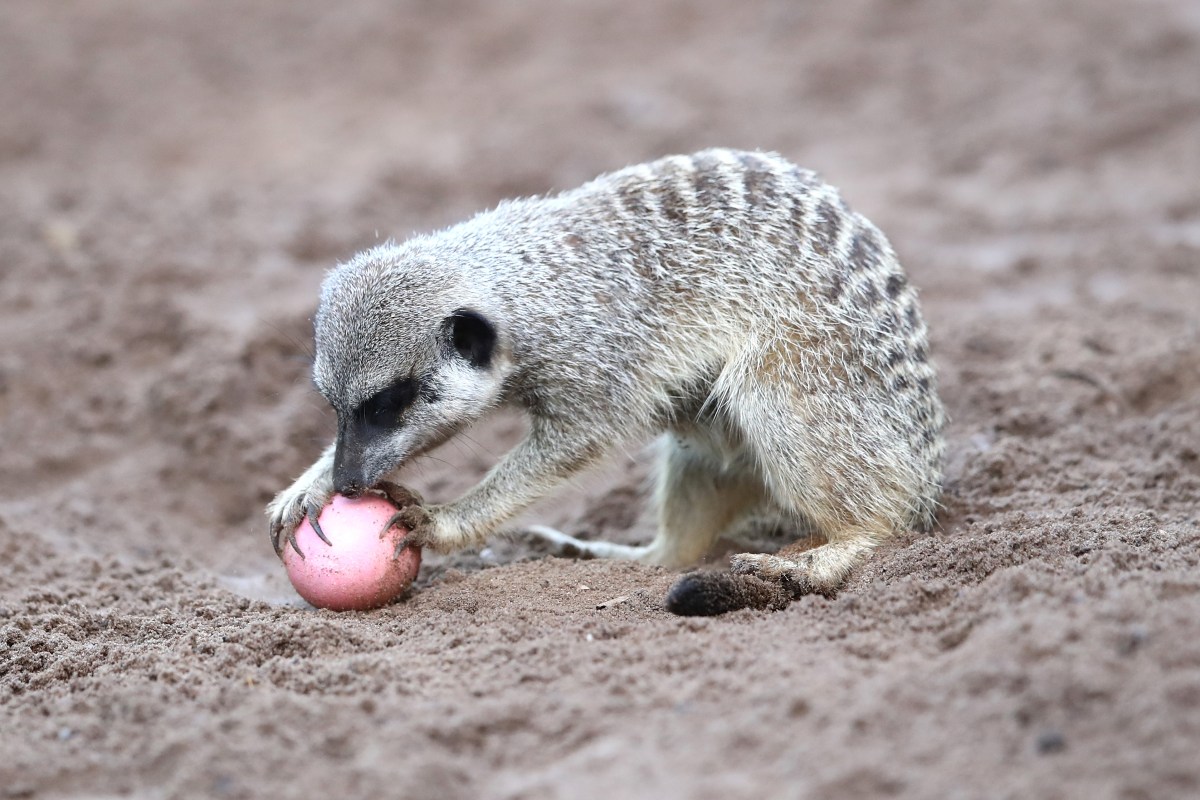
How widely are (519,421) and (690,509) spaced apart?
147 centimetres

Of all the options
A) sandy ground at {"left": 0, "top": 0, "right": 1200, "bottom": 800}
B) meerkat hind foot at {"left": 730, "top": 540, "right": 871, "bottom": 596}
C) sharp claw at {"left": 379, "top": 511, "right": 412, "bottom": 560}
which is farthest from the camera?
sharp claw at {"left": 379, "top": 511, "right": 412, "bottom": 560}

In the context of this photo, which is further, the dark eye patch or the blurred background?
the blurred background

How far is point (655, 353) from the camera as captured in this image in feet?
14.6

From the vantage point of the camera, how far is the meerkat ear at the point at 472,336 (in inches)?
161

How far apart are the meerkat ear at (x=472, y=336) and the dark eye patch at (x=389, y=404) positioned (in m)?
0.20

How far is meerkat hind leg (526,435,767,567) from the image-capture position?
191 inches

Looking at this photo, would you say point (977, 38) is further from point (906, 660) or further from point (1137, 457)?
point (906, 660)

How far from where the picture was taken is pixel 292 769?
2.78 meters

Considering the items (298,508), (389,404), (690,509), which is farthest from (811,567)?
(298,508)

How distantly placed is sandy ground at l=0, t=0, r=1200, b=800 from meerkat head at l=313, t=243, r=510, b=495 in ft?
1.75

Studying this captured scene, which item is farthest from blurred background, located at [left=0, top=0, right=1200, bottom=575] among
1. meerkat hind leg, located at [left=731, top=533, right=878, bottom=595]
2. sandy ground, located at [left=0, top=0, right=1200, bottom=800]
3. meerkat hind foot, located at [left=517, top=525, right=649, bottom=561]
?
meerkat hind leg, located at [left=731, top=533, right=878, bottom=595]

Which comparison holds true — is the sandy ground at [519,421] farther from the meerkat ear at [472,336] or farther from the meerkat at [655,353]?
the meerkat ear at [472,336]

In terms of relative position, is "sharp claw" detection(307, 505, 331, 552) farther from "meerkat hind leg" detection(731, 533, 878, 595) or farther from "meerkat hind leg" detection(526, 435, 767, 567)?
"meerkat hind leg" detection(731, 533, 878, 595)

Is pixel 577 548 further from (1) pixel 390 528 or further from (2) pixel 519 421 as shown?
(2) pixel 519 421
